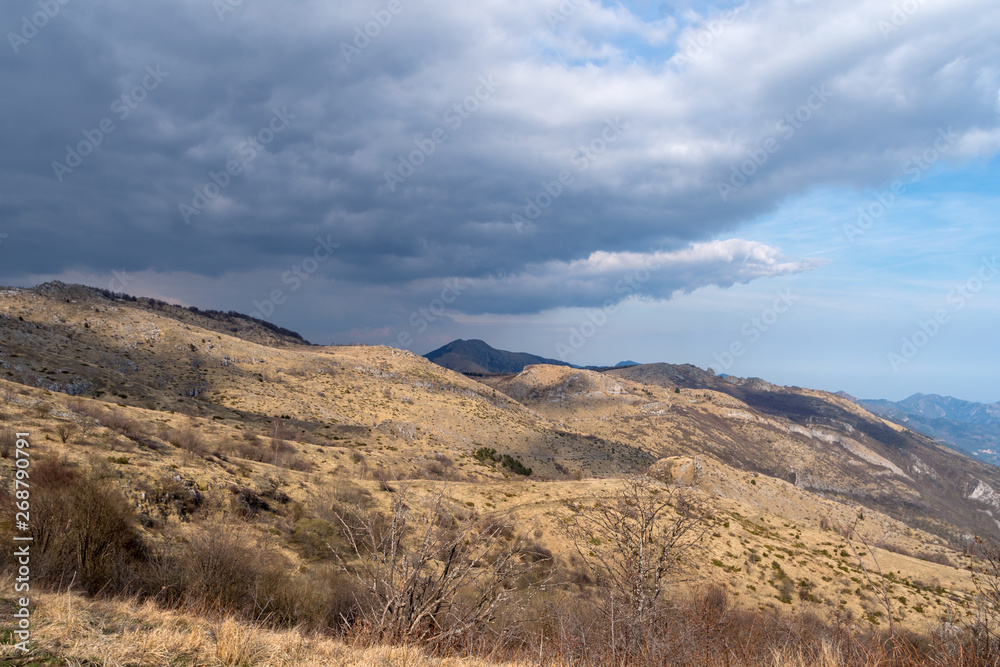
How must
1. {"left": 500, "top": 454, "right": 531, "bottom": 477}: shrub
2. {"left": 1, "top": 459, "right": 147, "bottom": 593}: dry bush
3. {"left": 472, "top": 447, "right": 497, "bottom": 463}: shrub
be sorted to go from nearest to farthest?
{"left": 1, "top": 459, "right": 147, "bottom": 593}: dry bush
{"left": 500, "top": 454, "right": 531, "bottom": 477}: shrub
{"left": 472, "top": 447, "right": 497, "bottom": 463}: shrub

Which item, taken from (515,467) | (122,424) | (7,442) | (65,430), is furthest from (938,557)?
(7,442)

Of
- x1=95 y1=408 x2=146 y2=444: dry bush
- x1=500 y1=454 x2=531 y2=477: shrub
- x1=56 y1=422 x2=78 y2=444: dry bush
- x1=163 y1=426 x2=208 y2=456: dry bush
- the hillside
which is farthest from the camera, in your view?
x1=500 y1=454 x2=531 y2=477: shrub

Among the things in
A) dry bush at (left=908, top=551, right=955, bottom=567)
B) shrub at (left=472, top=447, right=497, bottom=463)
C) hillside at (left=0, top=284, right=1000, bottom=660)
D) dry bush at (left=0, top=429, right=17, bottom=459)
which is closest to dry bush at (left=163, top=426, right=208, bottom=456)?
hillside at (left=0, top=284, right=1000, bottom=660)

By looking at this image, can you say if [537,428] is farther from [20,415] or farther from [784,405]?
[784,405]

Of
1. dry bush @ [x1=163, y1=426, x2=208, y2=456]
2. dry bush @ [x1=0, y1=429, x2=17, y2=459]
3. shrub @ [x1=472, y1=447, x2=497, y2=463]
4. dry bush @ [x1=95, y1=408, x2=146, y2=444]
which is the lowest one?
shrub @ [x1=472, y1=447, x2=497, y2=463]

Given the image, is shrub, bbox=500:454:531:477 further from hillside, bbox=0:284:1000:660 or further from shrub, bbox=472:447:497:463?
shrub, bbox=472:447:497:463

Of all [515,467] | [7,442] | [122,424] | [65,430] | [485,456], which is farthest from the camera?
[485,456]

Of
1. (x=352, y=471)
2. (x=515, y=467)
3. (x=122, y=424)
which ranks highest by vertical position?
(x=122, y=424)

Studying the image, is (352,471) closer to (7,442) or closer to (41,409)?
(41,409)

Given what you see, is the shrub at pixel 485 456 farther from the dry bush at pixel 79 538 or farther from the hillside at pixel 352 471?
the dry bush at pixel 79 538

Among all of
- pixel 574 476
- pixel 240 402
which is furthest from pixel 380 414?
pixel 574 476

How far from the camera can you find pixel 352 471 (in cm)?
2911

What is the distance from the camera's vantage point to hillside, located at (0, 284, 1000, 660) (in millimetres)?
14641

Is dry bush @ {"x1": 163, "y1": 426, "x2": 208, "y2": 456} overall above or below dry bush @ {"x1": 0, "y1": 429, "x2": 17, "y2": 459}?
below
